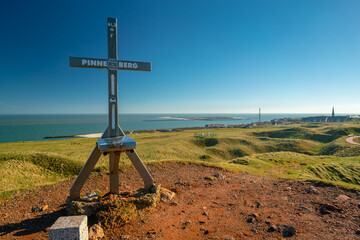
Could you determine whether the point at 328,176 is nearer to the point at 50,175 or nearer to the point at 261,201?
the point at 261,201

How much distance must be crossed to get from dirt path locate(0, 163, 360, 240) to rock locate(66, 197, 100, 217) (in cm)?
77

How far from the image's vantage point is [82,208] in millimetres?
5344

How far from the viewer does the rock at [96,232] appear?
455 cm

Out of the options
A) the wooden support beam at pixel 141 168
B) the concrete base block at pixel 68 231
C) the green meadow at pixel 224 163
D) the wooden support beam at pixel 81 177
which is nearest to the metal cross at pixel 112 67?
the wooden support beam at pixel 81 177

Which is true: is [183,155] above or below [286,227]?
below

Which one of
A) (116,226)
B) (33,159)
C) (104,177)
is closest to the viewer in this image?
(116,226)

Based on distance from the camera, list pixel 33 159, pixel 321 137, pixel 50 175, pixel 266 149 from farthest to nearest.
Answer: pixel 321 137 → pixel 266 149 → pixel 33 159 → pixel 50 175

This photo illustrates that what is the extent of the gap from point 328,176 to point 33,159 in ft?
71.9

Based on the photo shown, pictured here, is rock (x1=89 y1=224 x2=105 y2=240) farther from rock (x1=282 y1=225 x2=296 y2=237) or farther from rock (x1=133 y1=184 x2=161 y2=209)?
rock (x1=282 y1=225 x2=296 y2=237)

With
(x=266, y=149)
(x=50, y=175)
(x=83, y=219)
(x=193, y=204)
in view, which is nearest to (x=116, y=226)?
(x=83, y=219)

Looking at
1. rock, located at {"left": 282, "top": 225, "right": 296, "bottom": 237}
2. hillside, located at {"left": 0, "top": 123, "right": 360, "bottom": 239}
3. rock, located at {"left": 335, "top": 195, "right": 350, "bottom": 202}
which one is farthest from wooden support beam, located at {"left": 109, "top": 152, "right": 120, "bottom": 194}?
rock, located at {"left": 335, "top": 195, "right": 350, "bottom": 202}

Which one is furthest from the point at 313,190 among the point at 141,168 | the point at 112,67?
the point at 112,67

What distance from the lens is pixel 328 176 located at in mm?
13172

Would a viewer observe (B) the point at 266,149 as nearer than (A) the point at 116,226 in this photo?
No
